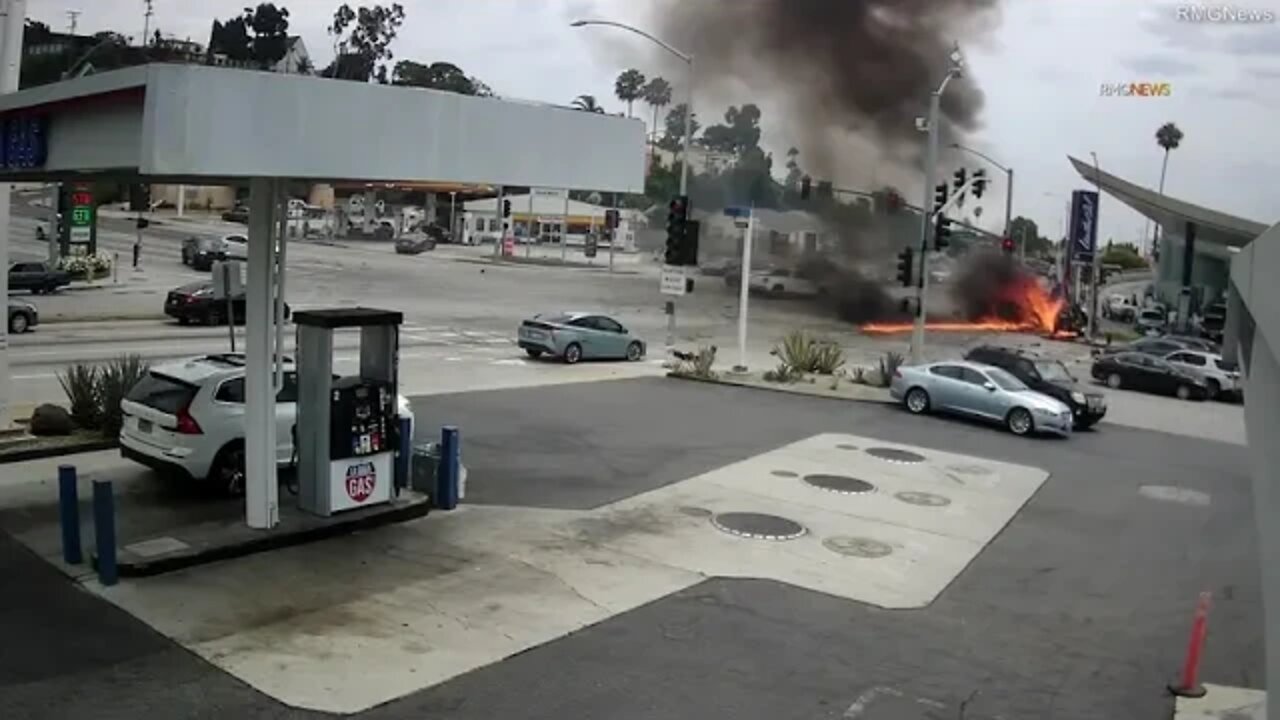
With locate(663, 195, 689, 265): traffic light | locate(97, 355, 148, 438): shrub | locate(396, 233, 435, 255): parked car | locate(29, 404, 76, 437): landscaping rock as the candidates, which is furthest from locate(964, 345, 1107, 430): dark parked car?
locate(396, 233, 435, 255): parked car

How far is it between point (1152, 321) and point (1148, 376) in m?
37.4

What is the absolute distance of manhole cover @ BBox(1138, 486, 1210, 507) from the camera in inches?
632

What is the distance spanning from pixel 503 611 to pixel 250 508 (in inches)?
114

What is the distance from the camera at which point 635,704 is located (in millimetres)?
7172

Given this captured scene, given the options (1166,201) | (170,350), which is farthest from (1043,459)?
(1166,201)

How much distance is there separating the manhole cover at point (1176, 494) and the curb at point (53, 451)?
47.2 feet

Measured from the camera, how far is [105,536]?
28.6ft

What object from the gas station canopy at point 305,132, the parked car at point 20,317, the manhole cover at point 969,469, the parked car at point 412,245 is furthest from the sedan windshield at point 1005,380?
the parked car at point 412,245

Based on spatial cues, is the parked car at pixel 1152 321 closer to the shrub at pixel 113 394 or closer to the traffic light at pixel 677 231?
the traffic light at pixel 677 231

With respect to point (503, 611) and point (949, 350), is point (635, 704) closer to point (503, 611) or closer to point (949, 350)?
point (503, 611)

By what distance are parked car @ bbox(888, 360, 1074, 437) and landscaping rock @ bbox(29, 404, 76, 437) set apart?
1575 cm

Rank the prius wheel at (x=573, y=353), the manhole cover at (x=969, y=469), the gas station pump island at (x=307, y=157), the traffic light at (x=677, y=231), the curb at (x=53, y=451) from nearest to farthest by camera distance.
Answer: the gas station pump island at (x=307, y=157) < the curb at (x=53, y=451) < the manhole cover at (x=969, y=469) < the traffic light at (x=677, y=231) < the prius wheel at (x=573, y=353)

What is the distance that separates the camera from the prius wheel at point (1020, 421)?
21.1 metres

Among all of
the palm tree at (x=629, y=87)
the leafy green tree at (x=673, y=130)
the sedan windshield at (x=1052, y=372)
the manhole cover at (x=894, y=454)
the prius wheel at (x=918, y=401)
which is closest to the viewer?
the manhole cover at (x=894, y=454)
